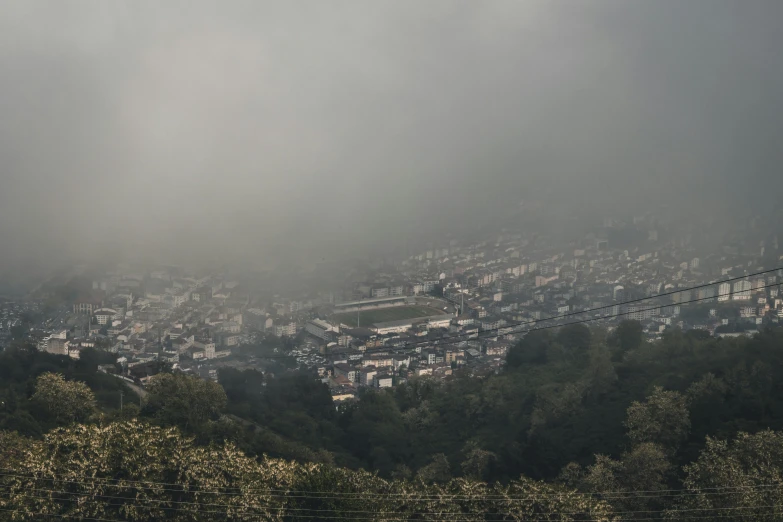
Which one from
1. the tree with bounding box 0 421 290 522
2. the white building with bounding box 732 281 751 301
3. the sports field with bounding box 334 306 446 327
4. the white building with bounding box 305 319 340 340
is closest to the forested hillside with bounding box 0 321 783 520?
the tree with bounding box 0 421 290 522

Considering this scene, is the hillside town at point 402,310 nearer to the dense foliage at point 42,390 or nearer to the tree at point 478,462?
the dense foliage at point 42,390

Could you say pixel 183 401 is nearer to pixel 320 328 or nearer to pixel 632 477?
pixel 632 477

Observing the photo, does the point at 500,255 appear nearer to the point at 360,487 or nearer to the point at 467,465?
the point at 467,465

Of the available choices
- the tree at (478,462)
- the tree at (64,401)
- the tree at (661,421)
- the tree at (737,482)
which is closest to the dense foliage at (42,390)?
the tree at (64,401)

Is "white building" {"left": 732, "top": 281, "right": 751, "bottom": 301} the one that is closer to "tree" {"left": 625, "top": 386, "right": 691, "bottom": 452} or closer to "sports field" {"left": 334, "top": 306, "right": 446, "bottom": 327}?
"sports field" {"left": 334, "top": 306, "right": 446, "bottom": 327}

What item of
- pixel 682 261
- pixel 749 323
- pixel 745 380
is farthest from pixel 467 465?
pixel 682 261
